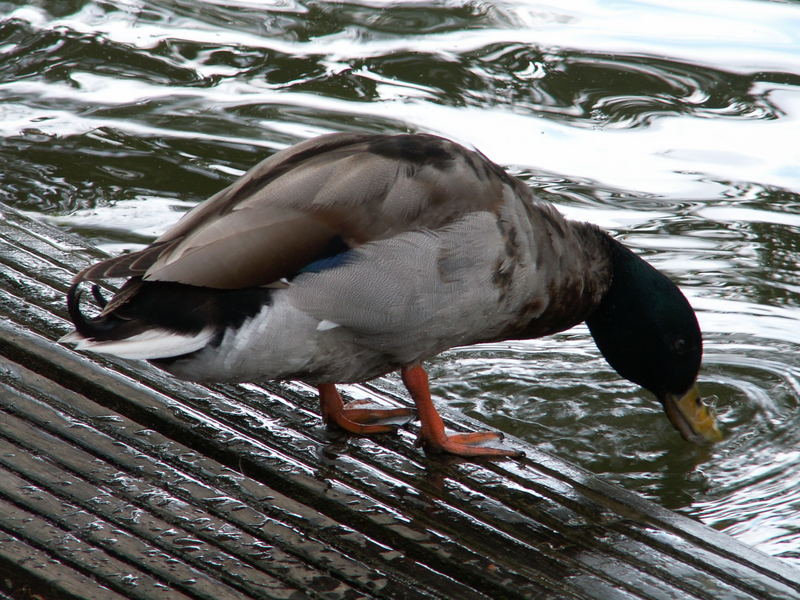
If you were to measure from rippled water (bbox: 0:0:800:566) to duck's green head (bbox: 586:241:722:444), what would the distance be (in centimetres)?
48

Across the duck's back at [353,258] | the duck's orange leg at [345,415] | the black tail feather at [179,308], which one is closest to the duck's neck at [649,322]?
the duck's back at [353,258]

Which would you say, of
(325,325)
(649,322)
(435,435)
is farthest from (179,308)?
(649,322)

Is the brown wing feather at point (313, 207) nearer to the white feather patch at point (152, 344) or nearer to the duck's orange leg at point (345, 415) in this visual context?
the white feather patch at point (152, 344)

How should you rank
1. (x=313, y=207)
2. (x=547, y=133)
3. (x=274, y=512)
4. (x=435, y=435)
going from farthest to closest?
(x=547, y=133) < (x=435, y=435) < (x=313, y=207) < (x=274, y=512)

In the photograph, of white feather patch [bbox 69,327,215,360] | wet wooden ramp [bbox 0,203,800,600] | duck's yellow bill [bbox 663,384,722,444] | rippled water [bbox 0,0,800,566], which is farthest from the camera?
rippled water [bbox 0,0,800,566]

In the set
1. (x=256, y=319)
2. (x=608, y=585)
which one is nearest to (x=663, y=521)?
(x=608, y=585)

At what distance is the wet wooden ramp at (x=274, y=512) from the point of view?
2.47m

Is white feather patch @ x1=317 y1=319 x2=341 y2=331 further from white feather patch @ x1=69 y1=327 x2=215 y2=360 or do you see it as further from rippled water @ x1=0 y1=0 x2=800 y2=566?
rippled water @ x1=0 y1=0 x2=800 y2=566

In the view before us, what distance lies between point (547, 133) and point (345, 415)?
3.87 meters

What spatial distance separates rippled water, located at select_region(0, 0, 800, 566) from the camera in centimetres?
429

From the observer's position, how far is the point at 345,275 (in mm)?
2867

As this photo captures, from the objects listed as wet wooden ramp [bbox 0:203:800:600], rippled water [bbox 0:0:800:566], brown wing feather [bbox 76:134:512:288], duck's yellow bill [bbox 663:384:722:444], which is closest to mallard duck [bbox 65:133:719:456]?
brown wing feather [bbox 76:134:512:288]

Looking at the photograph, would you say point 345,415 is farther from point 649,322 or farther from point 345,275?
point 649,322

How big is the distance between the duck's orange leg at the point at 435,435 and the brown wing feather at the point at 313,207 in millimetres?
518
